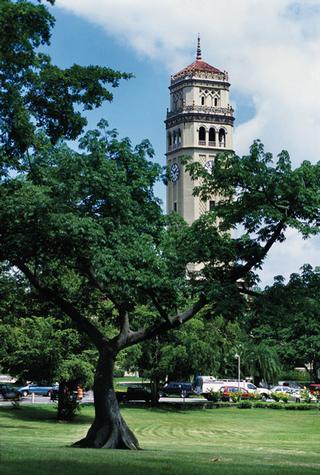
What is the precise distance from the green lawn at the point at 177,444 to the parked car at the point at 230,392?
6.20 metres

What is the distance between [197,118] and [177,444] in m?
97.4

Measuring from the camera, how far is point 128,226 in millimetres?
21641

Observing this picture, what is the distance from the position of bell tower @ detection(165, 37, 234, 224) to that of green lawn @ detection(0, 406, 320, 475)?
71.1 metres

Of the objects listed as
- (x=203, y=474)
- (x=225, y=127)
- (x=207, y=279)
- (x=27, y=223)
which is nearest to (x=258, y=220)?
(x=207, y=279)

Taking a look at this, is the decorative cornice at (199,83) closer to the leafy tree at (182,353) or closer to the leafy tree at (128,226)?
the leafy tree at (182,353)

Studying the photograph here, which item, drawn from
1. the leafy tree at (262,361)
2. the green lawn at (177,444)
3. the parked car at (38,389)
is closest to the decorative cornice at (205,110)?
the leafy tree at (262,361)

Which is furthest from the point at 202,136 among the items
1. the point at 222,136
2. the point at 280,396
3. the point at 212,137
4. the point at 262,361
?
the point at 280,396

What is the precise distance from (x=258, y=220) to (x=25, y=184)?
20.9 ft

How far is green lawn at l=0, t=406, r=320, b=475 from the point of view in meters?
14.3

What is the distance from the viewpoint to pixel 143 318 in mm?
40531

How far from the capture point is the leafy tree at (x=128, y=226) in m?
20.2

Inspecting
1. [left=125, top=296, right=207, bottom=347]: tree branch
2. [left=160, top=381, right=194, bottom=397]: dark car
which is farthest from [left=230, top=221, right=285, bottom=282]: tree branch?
[left=160, top=381, right=194, bottom=397]: dark car

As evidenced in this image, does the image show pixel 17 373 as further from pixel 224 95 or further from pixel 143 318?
pixel 224 95

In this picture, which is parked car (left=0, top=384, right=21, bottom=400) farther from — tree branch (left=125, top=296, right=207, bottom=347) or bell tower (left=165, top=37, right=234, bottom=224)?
bell tower (left=165, top=37, right=234, bottom=224)
